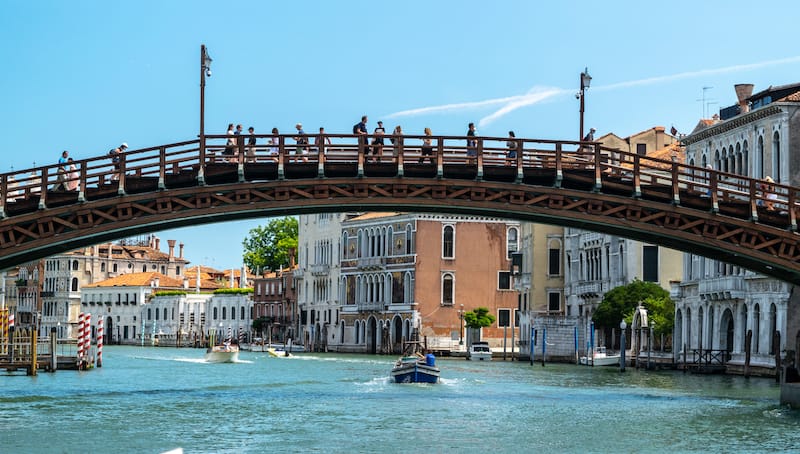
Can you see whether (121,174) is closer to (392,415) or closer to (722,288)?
(392,415)

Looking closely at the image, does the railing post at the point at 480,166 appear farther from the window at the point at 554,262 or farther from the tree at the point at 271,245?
the tree at the point at 271,245

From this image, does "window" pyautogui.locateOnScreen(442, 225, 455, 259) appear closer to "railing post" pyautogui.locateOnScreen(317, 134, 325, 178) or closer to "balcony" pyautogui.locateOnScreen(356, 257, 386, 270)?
"balcony" pyautogui.locateOnScreen(356, 257, 386, 270)

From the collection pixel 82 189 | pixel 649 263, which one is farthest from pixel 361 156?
pixel 649 263

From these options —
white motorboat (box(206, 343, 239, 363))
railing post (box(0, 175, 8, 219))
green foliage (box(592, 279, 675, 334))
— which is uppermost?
railing post (box(0, 175, 8, 219))

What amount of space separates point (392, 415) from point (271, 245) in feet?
294

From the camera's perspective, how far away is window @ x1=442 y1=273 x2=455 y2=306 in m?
81.9

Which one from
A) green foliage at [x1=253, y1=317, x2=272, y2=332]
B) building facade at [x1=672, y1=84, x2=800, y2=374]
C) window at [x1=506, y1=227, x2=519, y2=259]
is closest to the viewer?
building facade at [x1=672, y1=84, x2=800, y2=374]

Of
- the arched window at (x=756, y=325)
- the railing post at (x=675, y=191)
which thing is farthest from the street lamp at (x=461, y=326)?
the railing post at (x=675, y=191)

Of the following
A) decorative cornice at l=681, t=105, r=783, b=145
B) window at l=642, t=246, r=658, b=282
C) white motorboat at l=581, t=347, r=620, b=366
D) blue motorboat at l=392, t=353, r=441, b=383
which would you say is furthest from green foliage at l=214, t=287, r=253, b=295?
blue motorboat at l=392, t=353, r=441, b=383

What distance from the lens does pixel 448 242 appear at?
270ft

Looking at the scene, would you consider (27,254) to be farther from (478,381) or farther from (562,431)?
(478,381)

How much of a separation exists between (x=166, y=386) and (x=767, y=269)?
18655 millimetres

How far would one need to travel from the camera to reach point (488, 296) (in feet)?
268

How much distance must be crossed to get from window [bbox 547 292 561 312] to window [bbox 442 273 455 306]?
9352 millimetres
